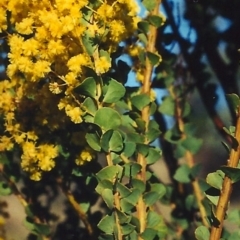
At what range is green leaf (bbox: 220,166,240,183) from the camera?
42cm

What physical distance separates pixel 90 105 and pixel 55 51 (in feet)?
0.17

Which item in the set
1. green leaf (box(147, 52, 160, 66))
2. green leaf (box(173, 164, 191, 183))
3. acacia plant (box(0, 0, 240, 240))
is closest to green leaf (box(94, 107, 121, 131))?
acacia plant (box(0, 0, 240, 240))

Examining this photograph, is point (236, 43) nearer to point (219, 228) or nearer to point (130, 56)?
point (130, 56)

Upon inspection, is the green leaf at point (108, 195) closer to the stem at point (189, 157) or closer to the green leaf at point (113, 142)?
the green leaf at point (113, 142)

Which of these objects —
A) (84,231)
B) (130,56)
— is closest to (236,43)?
(130,56)

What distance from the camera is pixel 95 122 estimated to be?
0.45 metres

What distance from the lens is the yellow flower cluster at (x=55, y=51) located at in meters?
0.44

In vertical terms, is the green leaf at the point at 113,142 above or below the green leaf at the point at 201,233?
above

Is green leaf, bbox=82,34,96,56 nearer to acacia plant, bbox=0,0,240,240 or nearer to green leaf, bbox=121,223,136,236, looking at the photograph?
acacia plant, bbox=0,0,240,240

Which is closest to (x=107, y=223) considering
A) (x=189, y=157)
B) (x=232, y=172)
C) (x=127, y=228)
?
(x=127, y=228)

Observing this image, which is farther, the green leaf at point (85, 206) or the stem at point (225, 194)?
the green leaf at point (85, 206)

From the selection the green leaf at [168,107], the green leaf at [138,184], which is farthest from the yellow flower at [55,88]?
the green leaf at [168,107]

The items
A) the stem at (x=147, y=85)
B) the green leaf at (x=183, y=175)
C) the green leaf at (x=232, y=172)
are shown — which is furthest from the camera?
the green leaf at (x=183, y=175)

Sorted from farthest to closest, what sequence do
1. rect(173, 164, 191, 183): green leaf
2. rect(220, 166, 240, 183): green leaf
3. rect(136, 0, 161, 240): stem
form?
rect(173, 164, 191, 183): green leaf
rect(136, 0, 161, 240): stem
rect(220, 166, 240, 183): green leaf
